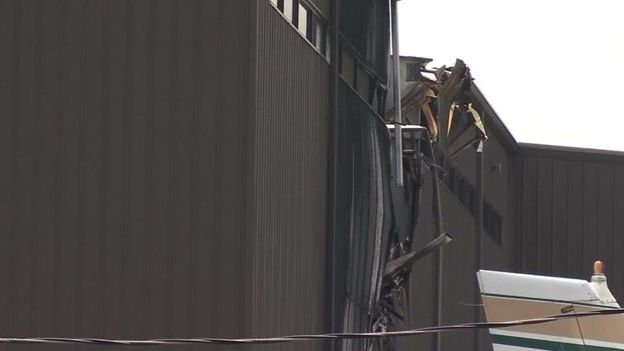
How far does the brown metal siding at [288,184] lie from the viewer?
18281 mm

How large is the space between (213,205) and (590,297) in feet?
15.5

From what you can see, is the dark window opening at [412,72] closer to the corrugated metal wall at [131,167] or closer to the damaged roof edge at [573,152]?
the corrugated metal wall at [131,167]

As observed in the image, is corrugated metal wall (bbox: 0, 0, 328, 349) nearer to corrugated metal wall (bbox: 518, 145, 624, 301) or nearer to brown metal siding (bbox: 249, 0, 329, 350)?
Result: brown metal siding (bbox: 249, 0, 329, 350)

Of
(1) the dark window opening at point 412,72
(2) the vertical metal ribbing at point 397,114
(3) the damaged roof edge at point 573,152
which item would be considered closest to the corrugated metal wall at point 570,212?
(3) the damaged roof edge at point 573,152

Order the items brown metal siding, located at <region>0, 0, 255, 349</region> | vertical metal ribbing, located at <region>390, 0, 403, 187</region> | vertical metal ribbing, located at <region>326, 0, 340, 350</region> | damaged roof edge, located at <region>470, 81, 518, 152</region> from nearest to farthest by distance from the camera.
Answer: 1. brown metal siding, located at <region>0, 0, 255, 349</region>
2. vertical metal ribbing, located at <region>326, 0, 340, 350</region>
3. vertical metal ribbing, located at <region>390, 0, 403, 187</region>
4. damaged roof edge, located at <region>470, 81, 518, 152</region>

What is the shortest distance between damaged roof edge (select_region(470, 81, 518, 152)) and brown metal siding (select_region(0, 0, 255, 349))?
1878cm

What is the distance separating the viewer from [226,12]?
716 inches

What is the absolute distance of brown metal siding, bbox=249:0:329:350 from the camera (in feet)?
60.0

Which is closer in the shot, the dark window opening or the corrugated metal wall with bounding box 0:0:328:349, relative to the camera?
the corrugated metal wall with bounding box 0:0:328:349

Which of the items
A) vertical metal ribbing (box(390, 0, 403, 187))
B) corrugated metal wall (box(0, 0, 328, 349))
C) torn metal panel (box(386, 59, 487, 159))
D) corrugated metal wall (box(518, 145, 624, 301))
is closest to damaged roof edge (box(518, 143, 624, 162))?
corrugated metal wall (box(518, 145, 624, 301))

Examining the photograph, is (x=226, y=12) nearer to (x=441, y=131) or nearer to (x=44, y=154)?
(x=44, y=154)

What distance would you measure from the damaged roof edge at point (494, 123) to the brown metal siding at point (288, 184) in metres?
15.6

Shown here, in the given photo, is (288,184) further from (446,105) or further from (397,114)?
(446,105)

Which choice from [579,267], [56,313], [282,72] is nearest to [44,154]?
[56,313]
